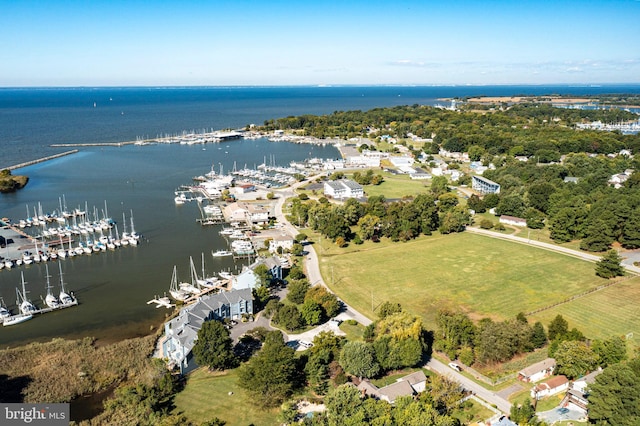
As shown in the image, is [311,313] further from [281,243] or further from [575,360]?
[575,360]

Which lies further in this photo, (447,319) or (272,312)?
(272,312)

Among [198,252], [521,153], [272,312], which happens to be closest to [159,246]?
[198,252]

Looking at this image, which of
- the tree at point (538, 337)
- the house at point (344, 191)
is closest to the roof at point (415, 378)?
the tree at point (538, 337)

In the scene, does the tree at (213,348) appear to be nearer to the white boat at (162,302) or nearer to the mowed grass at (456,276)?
the white boat at (162,302)

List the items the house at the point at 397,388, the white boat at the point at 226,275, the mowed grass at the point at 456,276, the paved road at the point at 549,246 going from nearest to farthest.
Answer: the house at the point at 397,388 → the mowed grass at the point at 456,276 → the white boat at the point at 226,275 → the paved road at the point at 549,246

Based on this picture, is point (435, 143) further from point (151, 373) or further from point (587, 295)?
point (151, 373)

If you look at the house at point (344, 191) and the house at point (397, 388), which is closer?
the house at point (397, 388)
